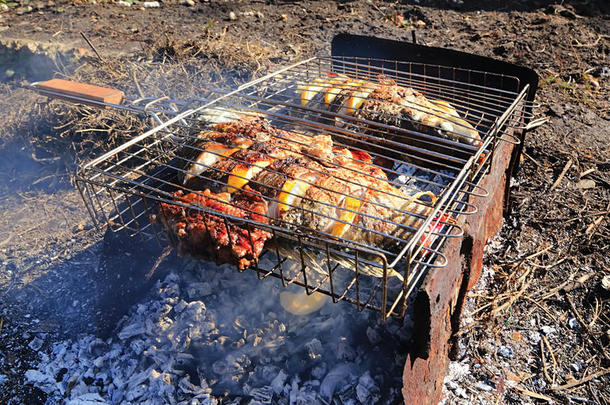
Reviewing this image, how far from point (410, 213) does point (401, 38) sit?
671cm

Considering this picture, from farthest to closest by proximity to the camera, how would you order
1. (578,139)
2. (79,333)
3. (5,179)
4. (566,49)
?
1. (566,49)
2. (5,179)
3. (578,139)
4. (79,333)

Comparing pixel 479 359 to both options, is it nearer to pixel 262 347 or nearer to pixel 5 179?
pixel 262 347

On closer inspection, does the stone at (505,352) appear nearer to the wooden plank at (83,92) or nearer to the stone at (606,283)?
the stone at (606,283)

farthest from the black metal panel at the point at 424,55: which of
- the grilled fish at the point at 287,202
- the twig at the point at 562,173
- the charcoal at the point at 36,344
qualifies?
the charcoal at the point at 36,344

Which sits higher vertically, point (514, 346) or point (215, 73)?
point (215, 73)

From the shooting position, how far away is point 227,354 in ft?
11.3

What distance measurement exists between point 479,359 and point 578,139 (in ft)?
12.7

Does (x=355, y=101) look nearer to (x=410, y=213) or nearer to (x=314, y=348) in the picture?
(x=410, y=213)

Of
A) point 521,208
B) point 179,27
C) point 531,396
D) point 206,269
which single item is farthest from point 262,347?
point 179,27

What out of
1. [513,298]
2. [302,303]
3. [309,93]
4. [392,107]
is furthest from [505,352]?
[309,93]

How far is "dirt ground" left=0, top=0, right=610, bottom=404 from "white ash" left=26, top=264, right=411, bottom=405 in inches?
20.3

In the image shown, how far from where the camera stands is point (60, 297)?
4.27 metres

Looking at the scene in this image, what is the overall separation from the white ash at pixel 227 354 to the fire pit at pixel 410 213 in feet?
0.21

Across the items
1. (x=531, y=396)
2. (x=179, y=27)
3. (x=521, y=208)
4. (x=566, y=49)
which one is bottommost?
(x=531, y=396)
